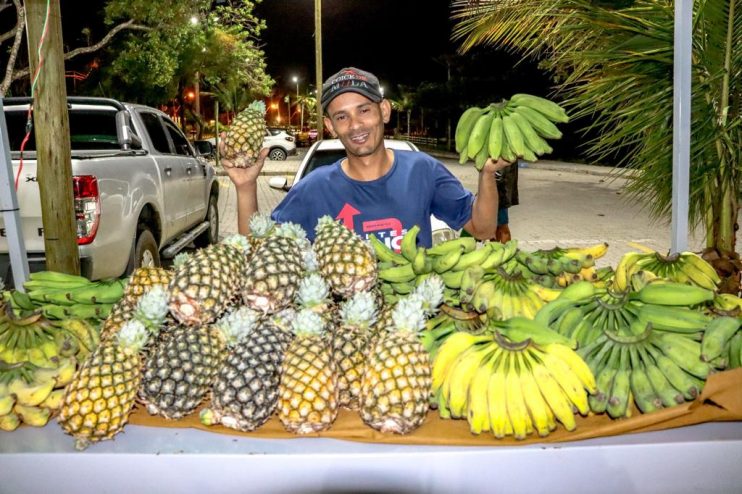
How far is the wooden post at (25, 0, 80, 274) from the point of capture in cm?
429

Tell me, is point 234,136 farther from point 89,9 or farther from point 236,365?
point 89,9

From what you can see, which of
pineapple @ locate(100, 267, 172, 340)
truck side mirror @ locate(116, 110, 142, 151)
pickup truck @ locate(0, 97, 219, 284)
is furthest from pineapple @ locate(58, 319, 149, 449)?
truck side mirror @ locate(116, 110, 142, 151)

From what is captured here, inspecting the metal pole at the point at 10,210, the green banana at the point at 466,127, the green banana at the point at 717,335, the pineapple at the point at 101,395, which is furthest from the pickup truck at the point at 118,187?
the green banana at the point at 717,335

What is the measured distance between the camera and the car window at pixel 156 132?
8328mm

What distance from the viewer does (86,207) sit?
539 centimetres

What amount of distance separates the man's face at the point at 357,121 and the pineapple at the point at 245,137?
47 cm

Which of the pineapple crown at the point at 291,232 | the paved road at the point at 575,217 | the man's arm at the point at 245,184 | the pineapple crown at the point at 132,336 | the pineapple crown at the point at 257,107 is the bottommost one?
the paved road at the point at 575,217

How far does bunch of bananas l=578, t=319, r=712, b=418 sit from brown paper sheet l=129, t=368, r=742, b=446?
4cm

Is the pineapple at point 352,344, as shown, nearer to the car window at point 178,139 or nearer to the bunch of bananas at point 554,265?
the bunch of bananas at point 554,265

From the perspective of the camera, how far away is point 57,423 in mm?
1962

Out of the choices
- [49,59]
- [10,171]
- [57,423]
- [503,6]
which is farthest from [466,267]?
[503,6]

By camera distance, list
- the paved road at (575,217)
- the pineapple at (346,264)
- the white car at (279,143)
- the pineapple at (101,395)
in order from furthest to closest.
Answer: the white car at (279,143)
the paved road at (575,217)
the pineapple at (346,264)
the pineapple at (101,395)

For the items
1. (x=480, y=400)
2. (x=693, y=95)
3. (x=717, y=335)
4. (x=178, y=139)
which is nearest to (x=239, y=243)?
(x=480, y=400)

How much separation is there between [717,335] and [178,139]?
9.08 m
